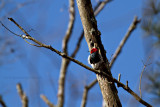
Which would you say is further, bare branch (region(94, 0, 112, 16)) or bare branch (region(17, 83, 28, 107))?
bare branch (region(94, 0, 112, 16))

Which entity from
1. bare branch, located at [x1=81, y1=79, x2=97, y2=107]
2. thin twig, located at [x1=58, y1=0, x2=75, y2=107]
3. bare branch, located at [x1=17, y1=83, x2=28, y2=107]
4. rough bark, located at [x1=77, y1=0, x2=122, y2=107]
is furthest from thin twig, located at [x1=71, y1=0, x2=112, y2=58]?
rough bark, located at [x1=77, y1=0, x2=122, y2=107]

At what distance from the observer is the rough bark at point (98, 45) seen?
41.2 inches

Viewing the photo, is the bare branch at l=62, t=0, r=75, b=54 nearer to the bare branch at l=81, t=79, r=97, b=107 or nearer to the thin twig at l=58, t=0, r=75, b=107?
the thin twig at l=58, t=0, r=75, b=107

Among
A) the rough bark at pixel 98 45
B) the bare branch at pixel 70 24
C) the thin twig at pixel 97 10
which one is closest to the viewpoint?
the rough bark at pixel 98 45

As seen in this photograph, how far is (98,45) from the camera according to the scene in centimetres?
111

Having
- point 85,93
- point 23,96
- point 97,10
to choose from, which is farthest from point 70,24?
point 23,96

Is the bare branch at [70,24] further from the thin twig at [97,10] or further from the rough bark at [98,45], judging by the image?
the rough bark at [98,45]

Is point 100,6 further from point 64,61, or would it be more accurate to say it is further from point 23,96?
point 23,96

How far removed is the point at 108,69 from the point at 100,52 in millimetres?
97

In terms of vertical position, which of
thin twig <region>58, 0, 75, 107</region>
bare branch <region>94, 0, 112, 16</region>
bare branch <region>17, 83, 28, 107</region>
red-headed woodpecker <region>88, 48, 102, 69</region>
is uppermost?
bare branch <region>94, 0, 112, 16</region>

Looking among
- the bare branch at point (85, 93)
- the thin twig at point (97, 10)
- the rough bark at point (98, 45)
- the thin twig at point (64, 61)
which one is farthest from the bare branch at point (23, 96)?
the rough bark at point (98, 45)

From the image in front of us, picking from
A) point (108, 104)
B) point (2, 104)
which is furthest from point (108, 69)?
point (2, 104)

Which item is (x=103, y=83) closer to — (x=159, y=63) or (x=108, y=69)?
(x=108, y=69)

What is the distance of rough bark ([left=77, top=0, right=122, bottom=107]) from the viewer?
1.05 meters
